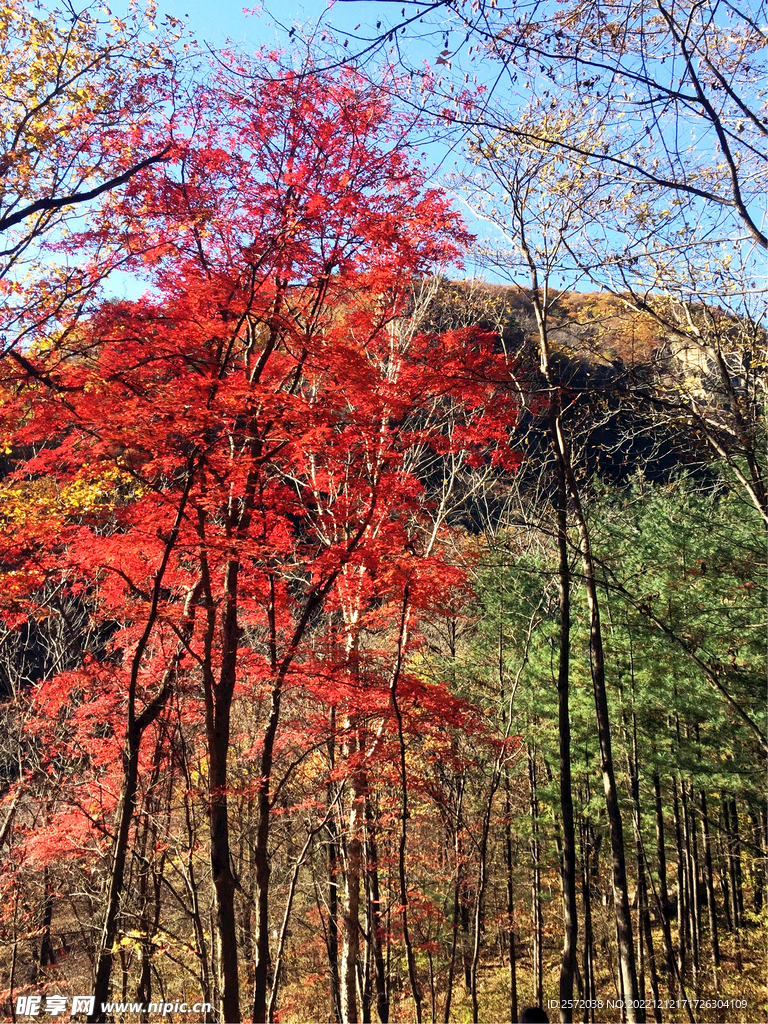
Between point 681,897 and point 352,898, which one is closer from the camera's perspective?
point 352,898

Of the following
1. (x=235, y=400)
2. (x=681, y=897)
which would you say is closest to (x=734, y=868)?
(x=681, y=897)

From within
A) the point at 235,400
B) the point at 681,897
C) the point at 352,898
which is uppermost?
the point at 235,400

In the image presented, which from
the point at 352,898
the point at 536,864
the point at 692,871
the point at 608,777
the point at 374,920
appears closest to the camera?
the point at 608,777

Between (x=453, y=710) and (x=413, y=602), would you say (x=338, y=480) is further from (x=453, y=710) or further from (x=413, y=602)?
(x=453, y=710)

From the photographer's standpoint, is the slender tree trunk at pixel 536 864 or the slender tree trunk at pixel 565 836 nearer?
the slender tree trunk at pixel 565 836

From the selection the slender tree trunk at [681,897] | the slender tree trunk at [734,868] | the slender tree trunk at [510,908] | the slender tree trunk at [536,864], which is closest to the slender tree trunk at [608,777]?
the slender tree trunk at [510,908]

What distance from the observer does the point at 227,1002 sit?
18.6ft

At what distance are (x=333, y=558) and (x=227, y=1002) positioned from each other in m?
3.90

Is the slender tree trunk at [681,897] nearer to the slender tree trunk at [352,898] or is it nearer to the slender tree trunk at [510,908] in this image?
the slender tree trunk at [510,908]

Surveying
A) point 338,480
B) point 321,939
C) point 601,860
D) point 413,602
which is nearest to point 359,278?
point 338,480

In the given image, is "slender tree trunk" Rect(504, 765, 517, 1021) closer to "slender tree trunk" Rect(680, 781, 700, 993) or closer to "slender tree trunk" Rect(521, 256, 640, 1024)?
"slender tree trunk" Rect(680, 781, 700, 993)

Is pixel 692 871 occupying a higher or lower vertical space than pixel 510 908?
higher

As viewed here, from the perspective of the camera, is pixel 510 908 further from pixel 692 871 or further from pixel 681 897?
pixel 692 871

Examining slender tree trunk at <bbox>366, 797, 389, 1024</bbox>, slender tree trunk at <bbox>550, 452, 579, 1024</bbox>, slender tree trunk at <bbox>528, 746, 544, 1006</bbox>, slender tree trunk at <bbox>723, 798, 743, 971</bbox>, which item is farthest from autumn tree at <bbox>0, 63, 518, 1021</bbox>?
slender tree trunk at <bbox>723, 798, 743, 971</bbox>
